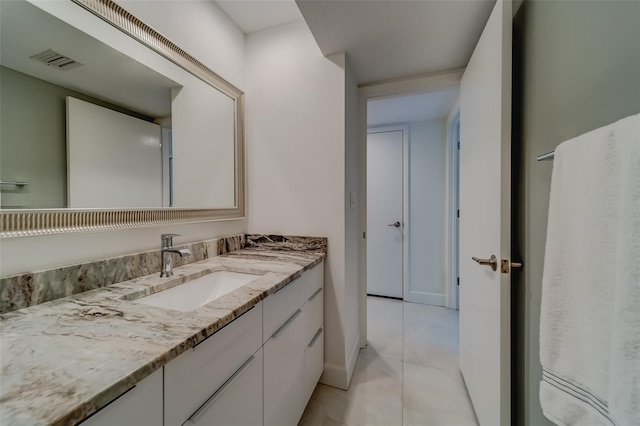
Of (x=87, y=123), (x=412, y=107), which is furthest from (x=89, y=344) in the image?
(x=412, y=107)

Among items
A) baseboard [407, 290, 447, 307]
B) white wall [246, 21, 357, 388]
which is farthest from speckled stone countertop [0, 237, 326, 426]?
baseboard [407, 290, 447, 307]

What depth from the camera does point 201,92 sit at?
4.70ft

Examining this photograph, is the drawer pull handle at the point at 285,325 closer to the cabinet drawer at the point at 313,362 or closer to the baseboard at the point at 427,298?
the cabinet drawer at the point at 313,362

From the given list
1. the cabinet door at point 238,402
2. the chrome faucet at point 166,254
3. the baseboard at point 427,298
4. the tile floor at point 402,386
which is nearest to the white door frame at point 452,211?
the baseboard at point 427,298

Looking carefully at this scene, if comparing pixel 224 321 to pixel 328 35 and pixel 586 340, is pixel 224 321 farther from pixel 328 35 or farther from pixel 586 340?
pixel 328 35

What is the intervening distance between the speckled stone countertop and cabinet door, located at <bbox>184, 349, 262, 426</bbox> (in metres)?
0.20

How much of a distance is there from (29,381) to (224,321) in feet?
1.14

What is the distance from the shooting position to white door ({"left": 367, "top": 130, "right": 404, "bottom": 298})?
2982mm

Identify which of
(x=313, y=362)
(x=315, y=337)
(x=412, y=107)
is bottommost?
(x=313, y=362)

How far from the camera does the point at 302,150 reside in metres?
1.61

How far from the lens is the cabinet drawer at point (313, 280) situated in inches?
50.7

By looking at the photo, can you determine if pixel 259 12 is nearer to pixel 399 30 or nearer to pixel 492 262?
pixel 399 30

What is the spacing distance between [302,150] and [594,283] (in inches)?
55.7

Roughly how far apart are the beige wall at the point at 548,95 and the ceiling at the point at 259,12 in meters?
1.26
